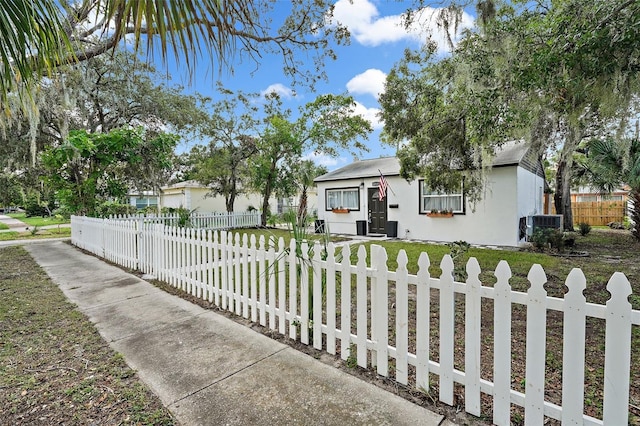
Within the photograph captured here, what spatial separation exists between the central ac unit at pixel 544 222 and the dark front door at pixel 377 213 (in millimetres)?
4824

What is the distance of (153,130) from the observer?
13.8m

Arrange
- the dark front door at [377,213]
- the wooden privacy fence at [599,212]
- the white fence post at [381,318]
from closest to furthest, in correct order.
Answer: the white fence post at [381,318] < the dark front door at [377,213] < the wooden privacy fence at [599,212]

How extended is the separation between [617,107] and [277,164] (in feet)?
42.3

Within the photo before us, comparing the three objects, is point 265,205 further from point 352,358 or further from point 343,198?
point 352,358

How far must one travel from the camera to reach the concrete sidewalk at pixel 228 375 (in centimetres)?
207

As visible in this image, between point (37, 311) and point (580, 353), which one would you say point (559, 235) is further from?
point (37, 311)

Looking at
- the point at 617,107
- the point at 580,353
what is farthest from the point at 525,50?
the point at 580,353

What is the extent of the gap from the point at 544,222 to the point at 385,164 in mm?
6141

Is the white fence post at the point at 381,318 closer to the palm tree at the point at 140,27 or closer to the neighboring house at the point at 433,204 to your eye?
the palm tree at the point at 140,27

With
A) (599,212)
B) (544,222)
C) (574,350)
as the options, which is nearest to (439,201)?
(544,222)

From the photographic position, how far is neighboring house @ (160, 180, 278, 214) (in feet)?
73.5

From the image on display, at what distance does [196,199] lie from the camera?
2267cm

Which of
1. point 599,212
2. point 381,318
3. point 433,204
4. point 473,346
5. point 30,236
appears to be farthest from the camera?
point 599,212

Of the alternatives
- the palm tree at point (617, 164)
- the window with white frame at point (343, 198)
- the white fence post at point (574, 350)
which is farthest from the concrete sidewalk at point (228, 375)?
the palm tree at point (617, 164)
